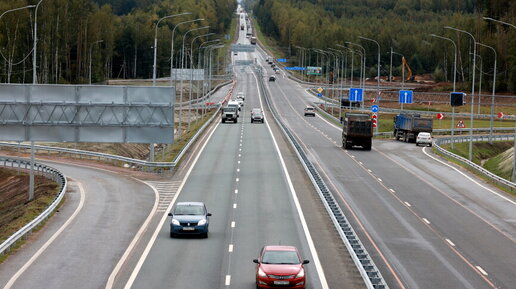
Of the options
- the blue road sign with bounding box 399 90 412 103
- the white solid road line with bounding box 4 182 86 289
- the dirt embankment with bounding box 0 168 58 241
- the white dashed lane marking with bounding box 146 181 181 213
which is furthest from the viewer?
the blue road sign with bounding box 399 90 412 103

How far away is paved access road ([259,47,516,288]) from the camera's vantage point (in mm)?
31734

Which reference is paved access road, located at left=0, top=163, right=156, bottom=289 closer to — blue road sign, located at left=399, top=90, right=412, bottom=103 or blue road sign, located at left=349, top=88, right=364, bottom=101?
blue road sign, located at left=399, top=90, right=412, bottom=103

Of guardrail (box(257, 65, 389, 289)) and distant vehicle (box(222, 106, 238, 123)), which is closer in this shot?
guardrail (box(257, 65, 389, 289))

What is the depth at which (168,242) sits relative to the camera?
36844 mm

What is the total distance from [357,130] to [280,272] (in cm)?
5271

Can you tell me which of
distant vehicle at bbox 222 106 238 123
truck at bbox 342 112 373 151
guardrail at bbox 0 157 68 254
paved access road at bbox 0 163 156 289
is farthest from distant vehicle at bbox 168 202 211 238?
distant vehicle at bbox 222 106 238 123

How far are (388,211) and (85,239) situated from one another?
16.4 m

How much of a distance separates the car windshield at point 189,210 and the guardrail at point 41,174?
6308 millimetres

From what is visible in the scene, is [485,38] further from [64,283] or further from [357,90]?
[64,283]

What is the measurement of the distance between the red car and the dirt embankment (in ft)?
55.0

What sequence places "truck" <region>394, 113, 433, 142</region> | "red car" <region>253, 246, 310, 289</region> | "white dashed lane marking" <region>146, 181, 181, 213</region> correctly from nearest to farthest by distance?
"red car" <region>253, 246, 310, 289</region> < "white dashed lane marking" <region>146, 181, 181, 213</region> < "truck" <region>394, 113, 433, 142</region>

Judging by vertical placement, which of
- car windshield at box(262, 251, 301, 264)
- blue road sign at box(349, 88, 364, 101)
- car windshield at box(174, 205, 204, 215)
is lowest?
car windshield at box(174, 205, 204, 215)

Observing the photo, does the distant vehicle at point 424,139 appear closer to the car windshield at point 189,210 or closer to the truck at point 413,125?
the truck at point 413,125

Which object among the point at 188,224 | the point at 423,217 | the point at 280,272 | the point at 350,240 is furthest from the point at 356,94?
the point at 280,272
